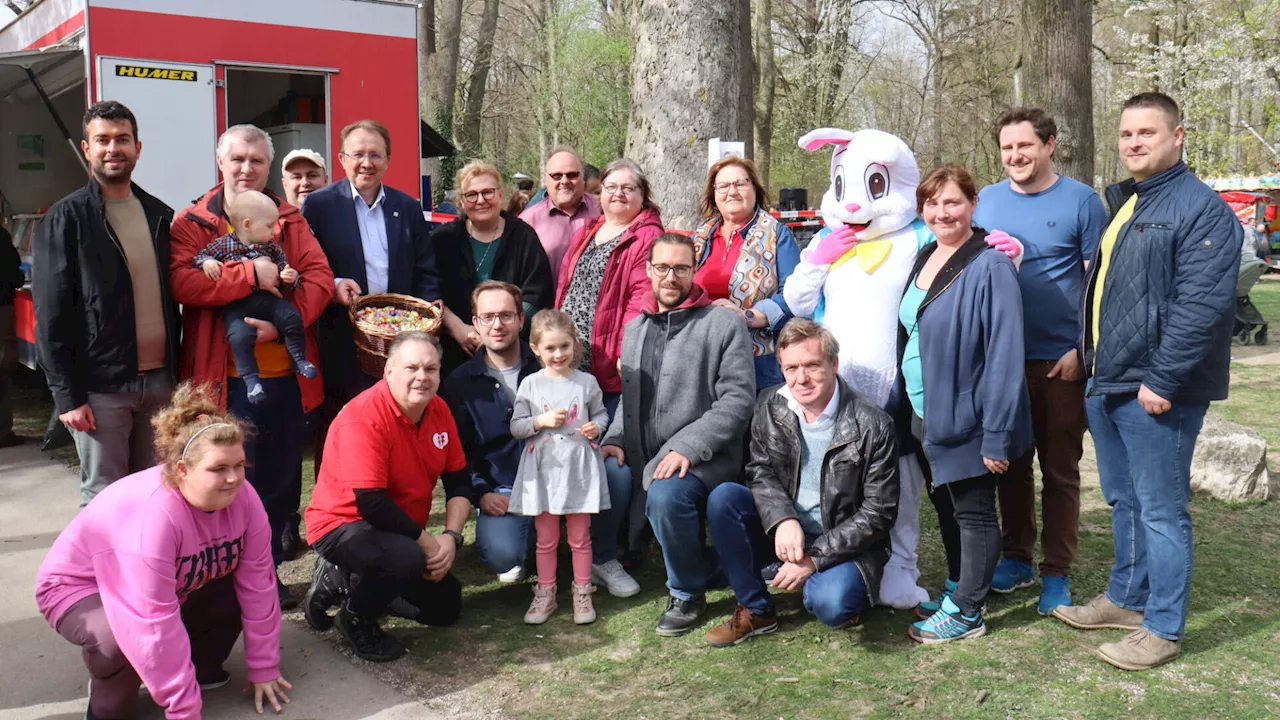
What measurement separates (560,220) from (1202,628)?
3.39 metres

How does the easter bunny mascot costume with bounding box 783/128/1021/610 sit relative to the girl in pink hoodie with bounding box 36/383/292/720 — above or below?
above

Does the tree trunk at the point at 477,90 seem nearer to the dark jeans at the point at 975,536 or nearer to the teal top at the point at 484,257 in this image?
the teal top at the point at 484,257

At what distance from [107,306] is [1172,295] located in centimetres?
376

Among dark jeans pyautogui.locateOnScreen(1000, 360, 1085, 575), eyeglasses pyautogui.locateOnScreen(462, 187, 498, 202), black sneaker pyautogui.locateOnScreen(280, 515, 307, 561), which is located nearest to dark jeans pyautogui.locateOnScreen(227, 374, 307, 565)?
black sneaker pyautogui.locateOnScreen(280, 515, 307, 561)

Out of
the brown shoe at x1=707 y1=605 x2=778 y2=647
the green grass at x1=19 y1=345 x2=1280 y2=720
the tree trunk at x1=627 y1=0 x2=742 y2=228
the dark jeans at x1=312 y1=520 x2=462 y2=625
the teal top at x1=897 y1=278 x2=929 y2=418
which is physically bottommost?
the green grass at x1=19 y1=345 x2=1280 y2=720

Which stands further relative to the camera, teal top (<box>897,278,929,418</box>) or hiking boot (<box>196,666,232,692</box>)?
teal top (<box>897,278,929,418</box>)

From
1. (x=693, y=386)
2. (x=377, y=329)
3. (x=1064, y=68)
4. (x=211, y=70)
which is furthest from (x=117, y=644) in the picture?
(x=1064, y=68)

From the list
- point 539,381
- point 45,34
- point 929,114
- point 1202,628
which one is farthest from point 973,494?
point 929,114

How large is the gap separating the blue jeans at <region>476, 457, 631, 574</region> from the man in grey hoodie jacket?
8 centimetres

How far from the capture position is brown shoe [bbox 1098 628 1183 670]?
364 cm

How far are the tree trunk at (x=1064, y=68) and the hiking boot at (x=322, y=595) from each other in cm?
599

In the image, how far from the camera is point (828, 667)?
146 inches

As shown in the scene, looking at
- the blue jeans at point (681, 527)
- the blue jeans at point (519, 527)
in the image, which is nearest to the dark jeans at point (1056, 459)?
the blue jeans at point (681, 527)

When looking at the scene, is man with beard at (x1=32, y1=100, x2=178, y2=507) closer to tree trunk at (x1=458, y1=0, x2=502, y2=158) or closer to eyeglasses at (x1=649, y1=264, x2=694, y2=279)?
eyeglasses at (x1=649, y1=264, x2=694, y2=279)
